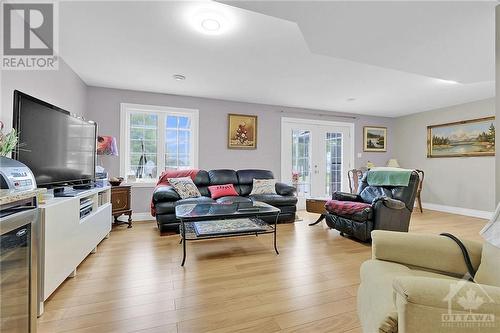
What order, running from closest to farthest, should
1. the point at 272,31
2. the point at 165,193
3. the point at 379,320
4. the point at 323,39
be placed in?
the point at 379,320 → the point at 323,39 → the point at 272,31 → the point at 165,193

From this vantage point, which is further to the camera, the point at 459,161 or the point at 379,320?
the point at 459,161

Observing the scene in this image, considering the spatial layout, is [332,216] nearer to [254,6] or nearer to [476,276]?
[476,276]

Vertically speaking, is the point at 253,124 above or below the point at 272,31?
below

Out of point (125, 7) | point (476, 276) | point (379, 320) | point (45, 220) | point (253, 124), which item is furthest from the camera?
point (253, 124)

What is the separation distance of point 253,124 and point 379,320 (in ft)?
14.0

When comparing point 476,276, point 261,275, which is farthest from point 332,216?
point 476,276

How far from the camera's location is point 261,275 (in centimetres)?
210

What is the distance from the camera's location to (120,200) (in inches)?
139

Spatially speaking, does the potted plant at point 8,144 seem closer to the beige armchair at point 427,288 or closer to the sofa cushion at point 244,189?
the beige armchair at point 427,288

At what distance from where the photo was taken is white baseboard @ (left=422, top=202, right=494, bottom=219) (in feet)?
14.7

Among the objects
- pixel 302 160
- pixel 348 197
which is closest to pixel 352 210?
pixel 348 197

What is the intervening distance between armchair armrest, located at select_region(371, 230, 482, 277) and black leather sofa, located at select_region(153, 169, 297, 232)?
2.46 m

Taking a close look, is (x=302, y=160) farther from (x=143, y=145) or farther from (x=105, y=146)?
(x=105, y=146)

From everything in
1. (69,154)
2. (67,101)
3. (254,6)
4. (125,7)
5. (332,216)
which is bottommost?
(332,216)
